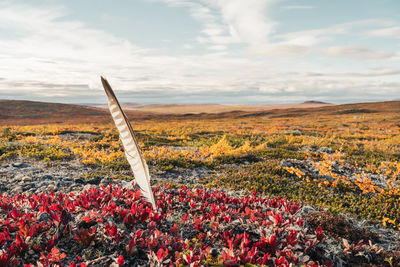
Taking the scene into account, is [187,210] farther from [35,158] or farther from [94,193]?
[35,158]

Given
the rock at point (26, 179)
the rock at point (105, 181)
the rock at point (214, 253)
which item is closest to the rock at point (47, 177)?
the rock at point (26, 179)

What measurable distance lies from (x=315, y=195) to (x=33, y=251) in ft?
27.2

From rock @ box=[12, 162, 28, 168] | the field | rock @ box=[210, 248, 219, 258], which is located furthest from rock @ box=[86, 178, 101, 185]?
rock @ box=[210, 248, 219, 258]

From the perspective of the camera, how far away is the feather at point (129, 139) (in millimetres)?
3658

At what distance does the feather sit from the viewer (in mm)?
3658

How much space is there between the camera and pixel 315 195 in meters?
8.69

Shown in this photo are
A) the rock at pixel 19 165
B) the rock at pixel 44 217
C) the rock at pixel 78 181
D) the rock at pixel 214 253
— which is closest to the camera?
the rock at pixel 214 253

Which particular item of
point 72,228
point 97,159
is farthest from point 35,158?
point 72,228

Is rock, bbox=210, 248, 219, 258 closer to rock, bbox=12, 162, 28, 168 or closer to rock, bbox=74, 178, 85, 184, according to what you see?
rock, bbox=74, 178, 85, 184

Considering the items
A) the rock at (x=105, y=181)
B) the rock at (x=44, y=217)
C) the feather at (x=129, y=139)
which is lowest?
the rock at (x=105, y=181)

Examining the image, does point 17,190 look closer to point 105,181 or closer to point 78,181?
point 78,181

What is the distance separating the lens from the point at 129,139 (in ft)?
12.7

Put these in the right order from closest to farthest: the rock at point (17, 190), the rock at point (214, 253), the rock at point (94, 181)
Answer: the rock at point (214, 253)
the rock at point (17, 190)
the rock at point (94, 181)

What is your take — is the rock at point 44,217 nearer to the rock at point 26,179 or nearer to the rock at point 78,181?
the rock at point 78,181
